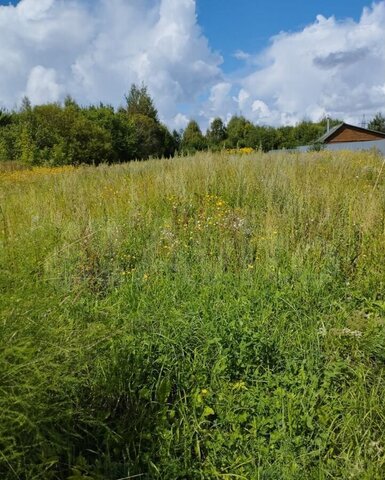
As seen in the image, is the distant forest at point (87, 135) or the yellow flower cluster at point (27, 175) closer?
the yellow flower cluster at point (27, 175)

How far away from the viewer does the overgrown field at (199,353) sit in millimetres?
1608

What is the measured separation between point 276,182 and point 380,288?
2844 millimetres

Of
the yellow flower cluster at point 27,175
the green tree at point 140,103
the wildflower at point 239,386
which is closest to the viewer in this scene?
the wildflower at point 239,386

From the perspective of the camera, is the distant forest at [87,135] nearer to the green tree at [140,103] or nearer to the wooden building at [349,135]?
the green tree at [140,103]

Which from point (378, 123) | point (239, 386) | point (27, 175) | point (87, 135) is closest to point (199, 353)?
point (239, 386)

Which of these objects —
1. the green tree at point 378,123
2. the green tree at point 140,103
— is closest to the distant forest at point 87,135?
the green tree at point 140,103

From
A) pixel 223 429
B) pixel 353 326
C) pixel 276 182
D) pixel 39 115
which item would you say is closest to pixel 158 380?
pixel 223 429

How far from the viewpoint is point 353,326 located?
96.3 inches

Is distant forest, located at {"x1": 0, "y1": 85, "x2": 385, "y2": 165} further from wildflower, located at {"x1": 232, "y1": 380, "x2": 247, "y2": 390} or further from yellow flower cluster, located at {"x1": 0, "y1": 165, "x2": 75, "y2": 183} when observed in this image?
wildflower, located at {"x1": 232, "y1": 380, "x2": 247, "y2": 390}

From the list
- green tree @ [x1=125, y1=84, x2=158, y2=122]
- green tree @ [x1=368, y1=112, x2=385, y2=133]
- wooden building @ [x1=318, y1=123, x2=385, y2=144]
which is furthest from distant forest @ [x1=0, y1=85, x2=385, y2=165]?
green tree @ [x1=368, y1=112, x2=385, y2=133]

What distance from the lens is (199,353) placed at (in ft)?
7.42

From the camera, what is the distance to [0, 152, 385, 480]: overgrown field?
5.28 ft

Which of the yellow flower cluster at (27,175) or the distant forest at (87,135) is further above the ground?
the distant forest at (87,135)

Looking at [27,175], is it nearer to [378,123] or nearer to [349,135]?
[349,135]
